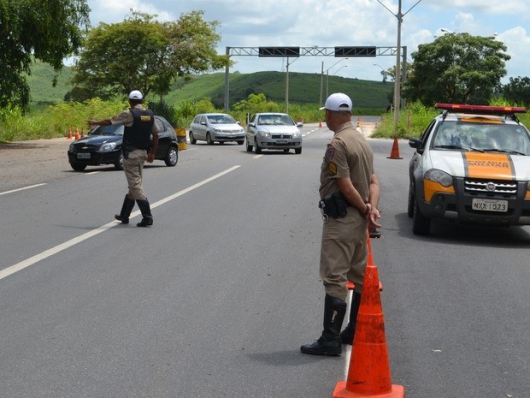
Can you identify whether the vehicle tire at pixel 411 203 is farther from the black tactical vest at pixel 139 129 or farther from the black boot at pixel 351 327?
the black boot at pixel 351 327

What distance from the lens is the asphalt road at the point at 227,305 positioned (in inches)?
247

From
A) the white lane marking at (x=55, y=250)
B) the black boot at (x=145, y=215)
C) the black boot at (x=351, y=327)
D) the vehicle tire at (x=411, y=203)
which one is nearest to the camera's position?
the black boot at (x=351, y=327)

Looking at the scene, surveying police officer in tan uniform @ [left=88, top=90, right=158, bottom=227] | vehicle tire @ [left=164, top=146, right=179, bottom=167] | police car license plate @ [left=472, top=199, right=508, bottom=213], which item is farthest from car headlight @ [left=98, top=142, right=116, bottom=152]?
police car license plate @ [left=472, top=199, right=508, bottom=213]

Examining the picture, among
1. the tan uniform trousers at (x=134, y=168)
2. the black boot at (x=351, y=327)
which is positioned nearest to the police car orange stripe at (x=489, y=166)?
the tan uniform trousers at (x=134, y=168)

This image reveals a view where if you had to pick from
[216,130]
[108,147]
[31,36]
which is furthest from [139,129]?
[216,130]

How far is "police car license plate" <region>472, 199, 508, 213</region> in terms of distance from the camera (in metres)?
12.7

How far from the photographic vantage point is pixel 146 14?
63969 millimetres

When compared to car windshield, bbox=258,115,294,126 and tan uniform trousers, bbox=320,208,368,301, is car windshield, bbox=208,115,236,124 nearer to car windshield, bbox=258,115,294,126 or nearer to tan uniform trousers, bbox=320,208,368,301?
car windshield, bbox=258,115,294,126

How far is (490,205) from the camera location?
12.8 metres

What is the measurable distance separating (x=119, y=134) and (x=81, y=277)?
17.6 meters

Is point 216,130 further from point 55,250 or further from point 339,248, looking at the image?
point 339,248

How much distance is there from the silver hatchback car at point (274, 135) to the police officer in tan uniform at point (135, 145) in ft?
70.6

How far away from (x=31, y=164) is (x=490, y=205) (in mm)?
19393

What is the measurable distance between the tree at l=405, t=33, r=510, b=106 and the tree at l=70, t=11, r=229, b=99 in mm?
14379
